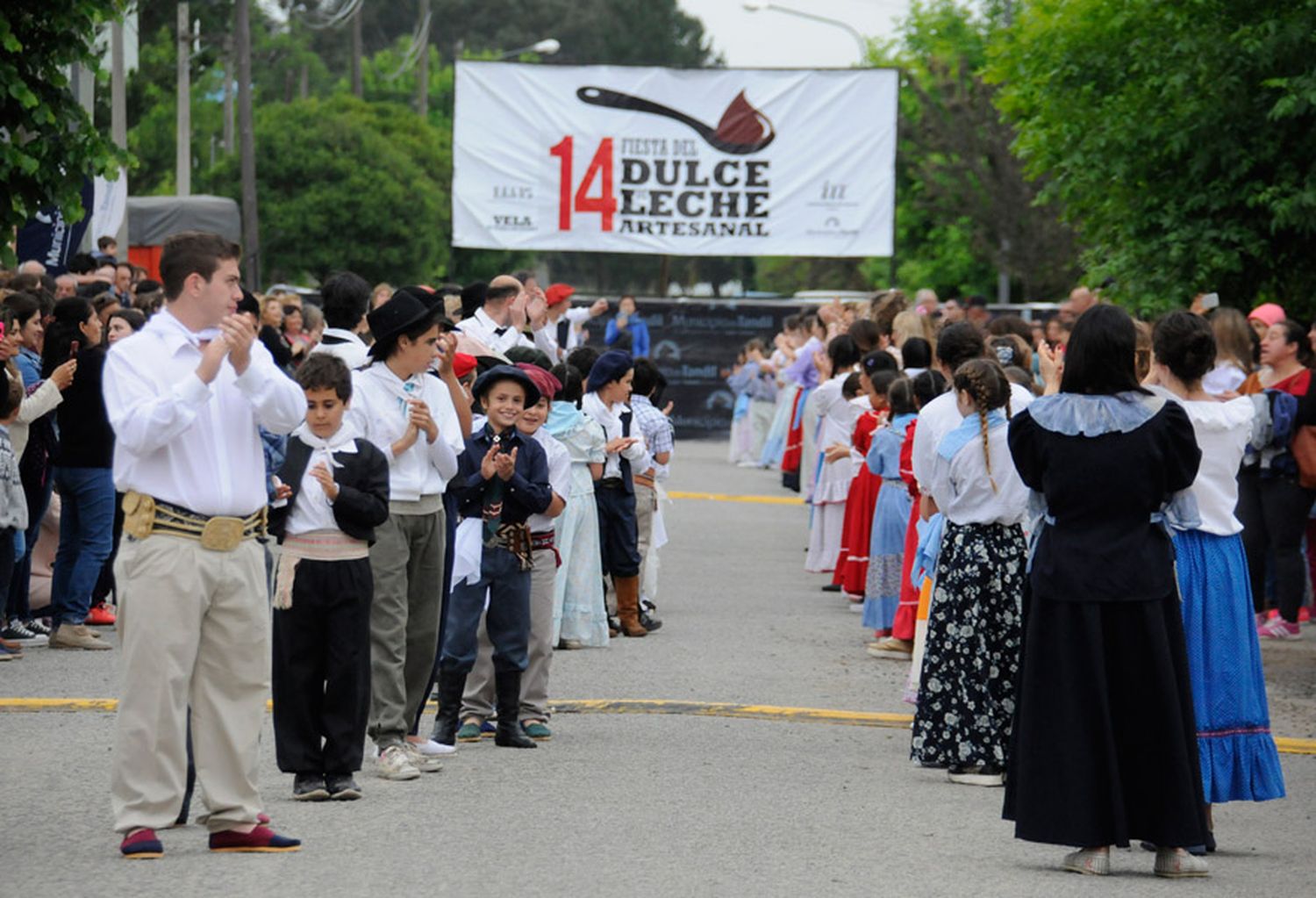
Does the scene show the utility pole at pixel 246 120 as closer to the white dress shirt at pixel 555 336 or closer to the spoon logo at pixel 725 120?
the spoon logo at pixel 725 120

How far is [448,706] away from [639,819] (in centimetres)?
157

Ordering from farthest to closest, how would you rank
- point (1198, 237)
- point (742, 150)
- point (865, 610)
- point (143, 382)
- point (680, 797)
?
point (742, 150), point (1198, 237), point (865, 610), point (680, 797), point (143, 382)

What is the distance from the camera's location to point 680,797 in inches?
328

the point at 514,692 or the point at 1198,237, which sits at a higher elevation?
the point at 1198,237

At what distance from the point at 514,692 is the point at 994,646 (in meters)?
2.06

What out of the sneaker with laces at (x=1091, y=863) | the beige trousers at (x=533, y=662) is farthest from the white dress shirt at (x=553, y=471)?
the sneaker with laces at (x=1091, y=863)

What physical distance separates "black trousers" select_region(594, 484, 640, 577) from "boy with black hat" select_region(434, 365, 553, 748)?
337 centimetres

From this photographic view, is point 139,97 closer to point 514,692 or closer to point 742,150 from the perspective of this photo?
point 742,150

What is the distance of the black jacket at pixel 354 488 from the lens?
25.9 ft

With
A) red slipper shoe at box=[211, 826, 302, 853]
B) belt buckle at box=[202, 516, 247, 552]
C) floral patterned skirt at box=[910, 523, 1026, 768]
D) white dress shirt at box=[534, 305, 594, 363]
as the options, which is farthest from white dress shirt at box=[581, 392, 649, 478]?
belt buckle at box=[202, 516, 247, 552]

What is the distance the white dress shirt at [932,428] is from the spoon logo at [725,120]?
21.1m

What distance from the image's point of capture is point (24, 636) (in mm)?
12281

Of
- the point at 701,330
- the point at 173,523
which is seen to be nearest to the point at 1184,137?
the point at 173,523

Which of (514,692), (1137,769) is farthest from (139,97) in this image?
(1137,769)
